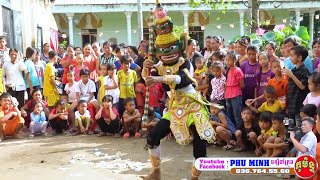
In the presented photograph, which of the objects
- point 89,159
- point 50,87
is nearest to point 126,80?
point 50,87

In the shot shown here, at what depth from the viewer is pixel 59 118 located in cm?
762

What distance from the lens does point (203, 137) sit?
4395 millimetres

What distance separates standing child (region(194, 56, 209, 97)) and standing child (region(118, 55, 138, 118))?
1.22 metres

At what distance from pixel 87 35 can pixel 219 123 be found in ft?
61.9

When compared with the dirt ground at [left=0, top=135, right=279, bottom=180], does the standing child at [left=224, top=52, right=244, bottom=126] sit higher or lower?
higher

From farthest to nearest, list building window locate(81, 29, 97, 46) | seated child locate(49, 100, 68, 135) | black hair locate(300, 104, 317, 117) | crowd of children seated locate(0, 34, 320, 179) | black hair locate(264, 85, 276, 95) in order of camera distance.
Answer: building window locate(81, 29, 97, 46)
seated child locate(49, 100, 68, 135)
black hair locate(264, 85, 276, 95)
crowd of children seated locate(0, 34, 320, 179)
black hair locate(300, 104, 317, 117)

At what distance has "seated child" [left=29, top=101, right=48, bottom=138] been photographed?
7.57 metres

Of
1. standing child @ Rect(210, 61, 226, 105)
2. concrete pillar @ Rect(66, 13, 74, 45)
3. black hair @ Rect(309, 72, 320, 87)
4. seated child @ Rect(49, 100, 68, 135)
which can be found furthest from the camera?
concrete pillar @ Rect(66, 13, 74, 45)

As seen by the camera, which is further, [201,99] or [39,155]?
[39,155]

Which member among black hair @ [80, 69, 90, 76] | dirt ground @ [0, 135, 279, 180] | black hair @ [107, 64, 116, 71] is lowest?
dirt ground @ [0, 135, 279, 180]

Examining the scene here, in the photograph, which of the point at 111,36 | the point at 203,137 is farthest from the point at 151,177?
the point at 111,36

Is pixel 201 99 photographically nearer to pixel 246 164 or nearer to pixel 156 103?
pixel 246 164

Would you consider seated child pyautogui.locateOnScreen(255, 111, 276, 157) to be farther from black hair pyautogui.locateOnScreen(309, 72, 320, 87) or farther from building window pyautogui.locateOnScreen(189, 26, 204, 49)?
building window pyautogui.locateOnScreen(189, 26, 204, 49)

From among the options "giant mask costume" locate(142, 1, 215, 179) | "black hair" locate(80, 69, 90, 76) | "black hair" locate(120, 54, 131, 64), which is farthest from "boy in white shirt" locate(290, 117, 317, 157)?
"black hair" locate(80, 69, 90, 76)
